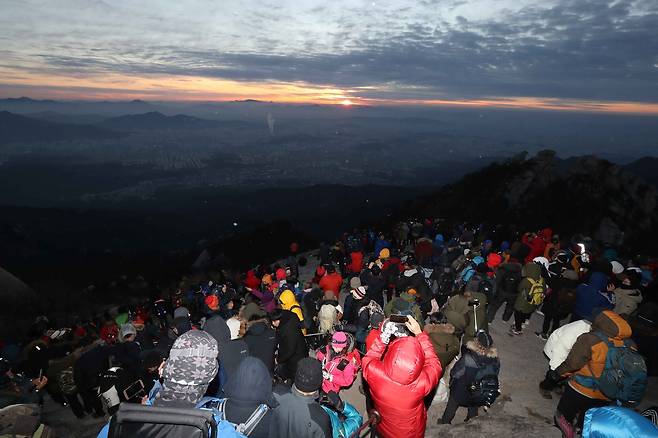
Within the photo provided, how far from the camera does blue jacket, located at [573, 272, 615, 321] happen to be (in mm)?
7082

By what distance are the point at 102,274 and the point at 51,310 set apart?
67.9 ft

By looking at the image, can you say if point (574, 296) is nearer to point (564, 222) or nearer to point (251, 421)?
point (251, 421)

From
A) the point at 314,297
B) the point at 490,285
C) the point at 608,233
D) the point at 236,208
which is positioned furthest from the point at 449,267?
the point at 236,208

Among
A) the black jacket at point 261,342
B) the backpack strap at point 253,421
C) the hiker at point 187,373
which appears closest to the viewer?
the hiker at point 187,373

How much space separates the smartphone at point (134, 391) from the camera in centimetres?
573

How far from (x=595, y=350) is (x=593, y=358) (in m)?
0.11

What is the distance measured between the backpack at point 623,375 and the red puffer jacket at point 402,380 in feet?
7.87

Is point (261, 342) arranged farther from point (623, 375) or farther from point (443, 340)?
point (623, 375)

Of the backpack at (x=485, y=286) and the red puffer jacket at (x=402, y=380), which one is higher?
the red puffer jacket at (x=402, y=380)

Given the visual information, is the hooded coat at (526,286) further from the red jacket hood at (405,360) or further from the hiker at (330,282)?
the red jacket hood at (405,360)

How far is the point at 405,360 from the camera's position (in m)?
3.41

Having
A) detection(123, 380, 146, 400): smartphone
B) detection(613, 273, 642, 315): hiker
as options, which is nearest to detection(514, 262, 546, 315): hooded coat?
detection(613, 273, 642, 315): hiker

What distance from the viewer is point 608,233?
2359 cm

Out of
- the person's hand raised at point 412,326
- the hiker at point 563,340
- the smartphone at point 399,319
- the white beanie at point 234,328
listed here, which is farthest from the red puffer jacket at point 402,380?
the white beanie at point 234,328
